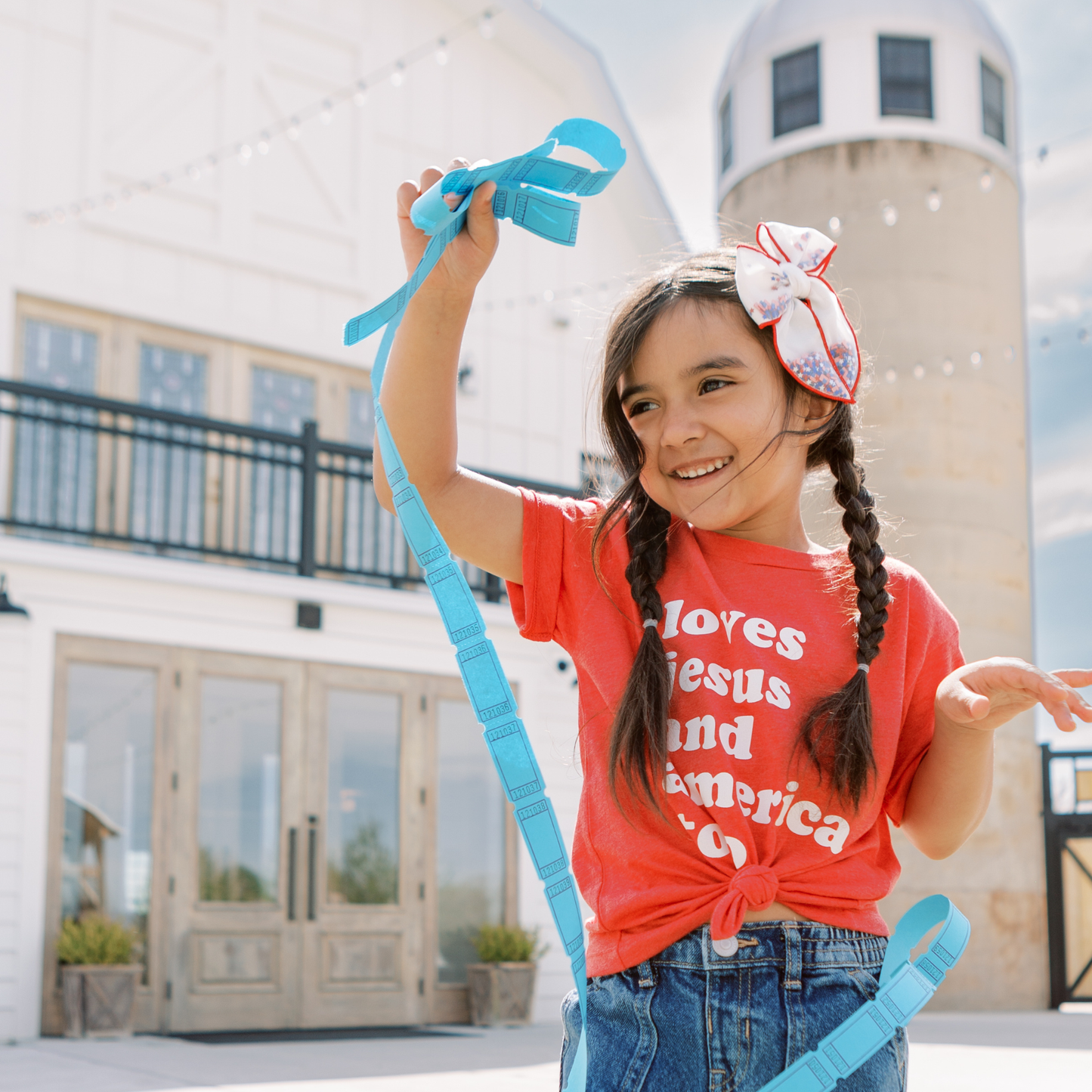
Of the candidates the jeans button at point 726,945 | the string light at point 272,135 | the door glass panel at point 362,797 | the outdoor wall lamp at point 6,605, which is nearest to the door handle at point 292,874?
the door glass panel at point 362,797

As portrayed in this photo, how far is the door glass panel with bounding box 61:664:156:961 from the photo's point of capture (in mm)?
8656

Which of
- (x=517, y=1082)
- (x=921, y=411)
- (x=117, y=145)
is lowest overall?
(x=517, y=1082)

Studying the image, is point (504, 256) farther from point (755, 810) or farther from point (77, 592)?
point (755, 810)

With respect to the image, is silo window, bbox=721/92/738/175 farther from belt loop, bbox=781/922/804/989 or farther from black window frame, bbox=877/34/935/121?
belt loop, bbox=781/922/804/989

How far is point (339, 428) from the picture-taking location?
11.0 meters

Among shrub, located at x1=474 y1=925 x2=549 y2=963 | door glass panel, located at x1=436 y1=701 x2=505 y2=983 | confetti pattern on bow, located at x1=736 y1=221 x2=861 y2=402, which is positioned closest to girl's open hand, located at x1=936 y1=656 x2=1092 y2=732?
confetti pattern on bow, located at x1=736 y1=221 x2=861 y2=402

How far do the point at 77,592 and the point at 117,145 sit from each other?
3.51 m

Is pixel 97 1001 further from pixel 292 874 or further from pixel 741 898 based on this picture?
pixel 741 898

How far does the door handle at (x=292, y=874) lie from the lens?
9.45 m

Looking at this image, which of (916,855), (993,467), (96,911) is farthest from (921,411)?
(96,911)

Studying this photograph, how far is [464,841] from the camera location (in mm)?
10469

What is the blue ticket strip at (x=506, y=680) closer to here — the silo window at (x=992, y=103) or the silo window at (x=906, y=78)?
the silo window at (x=906, y=78)

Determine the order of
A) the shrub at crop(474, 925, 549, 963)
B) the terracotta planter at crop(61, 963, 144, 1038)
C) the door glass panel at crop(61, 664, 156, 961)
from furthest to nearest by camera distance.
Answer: the shrub at crop(474, 925, 549, 963) < the door glass panel at crop(61, 664, 156, 961) < the terracotta planter at crop(61, 963, 144, 1038)

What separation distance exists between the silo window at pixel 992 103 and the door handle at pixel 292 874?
9884mm
